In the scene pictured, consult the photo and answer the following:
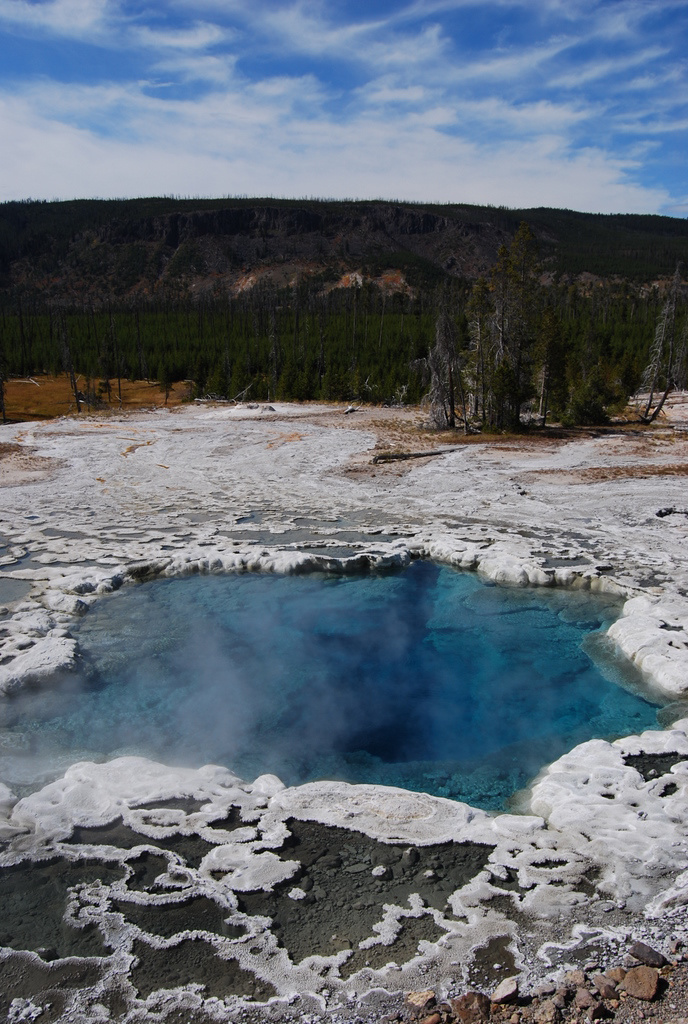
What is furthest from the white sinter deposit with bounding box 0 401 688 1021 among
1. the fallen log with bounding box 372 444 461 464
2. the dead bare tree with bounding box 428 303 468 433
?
the dead bare tree with bounding box 428 303 468 433

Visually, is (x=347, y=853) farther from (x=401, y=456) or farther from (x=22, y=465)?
(x=22, y=465)

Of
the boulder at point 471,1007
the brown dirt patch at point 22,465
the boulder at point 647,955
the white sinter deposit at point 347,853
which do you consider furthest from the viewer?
the brown dirt patch at point 22,465

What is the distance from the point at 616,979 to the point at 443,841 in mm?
1768

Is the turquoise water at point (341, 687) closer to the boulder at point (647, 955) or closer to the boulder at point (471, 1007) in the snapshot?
the boulder at point (647, 955)

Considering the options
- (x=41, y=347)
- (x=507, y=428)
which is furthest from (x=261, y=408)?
(x=41, y=347)

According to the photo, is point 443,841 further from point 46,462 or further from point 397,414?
point 397,414

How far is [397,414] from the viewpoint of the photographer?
42969 mm

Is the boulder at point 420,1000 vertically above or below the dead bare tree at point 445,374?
below

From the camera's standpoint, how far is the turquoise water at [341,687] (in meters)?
7.38

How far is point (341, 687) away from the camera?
8.99 m

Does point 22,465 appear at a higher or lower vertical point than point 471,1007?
lower

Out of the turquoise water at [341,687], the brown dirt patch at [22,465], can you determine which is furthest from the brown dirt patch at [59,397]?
→ the turquoise water at [341,687]

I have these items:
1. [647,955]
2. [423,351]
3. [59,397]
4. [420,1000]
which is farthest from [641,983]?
[423,351]

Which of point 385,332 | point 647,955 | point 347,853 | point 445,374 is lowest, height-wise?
point 347,853
